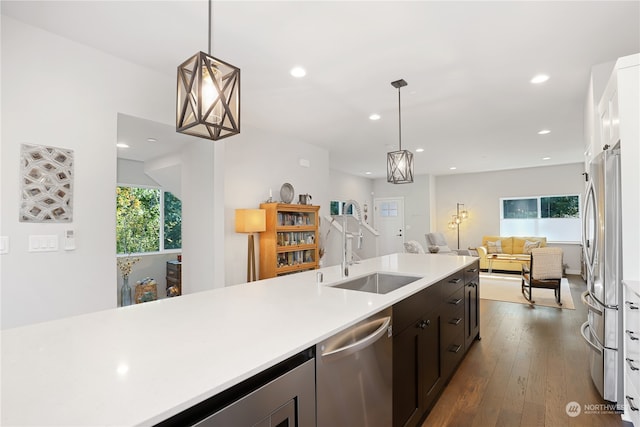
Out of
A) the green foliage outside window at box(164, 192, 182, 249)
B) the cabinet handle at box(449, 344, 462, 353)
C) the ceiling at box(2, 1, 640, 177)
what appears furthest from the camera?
the green foliage outside window at box(164, 192, 182, 249)

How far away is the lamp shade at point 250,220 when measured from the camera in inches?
168

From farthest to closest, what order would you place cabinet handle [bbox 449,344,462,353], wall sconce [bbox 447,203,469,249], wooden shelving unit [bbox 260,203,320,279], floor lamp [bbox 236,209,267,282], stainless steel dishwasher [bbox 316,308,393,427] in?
1. wall sconce [bbox 447,203,469,249]
2. wooden shelving unit [bbox 260,203,320,279]
3. floor lamp [bbox 236,209,267,282]
4. cabinet handle [bbox 449,344,462,353]
5. stainless steel dishwasher [bbox 316,308,393,427]

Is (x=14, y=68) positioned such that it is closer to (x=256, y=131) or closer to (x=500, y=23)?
(x=256, y=131)

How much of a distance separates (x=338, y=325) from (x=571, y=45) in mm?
3007

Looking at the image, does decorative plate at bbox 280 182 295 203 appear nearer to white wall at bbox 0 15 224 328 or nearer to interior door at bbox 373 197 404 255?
white wall at bbox 0 15 224 328

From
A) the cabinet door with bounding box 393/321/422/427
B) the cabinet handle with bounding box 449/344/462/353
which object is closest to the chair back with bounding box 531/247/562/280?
the cabinet handle with bounding box 449/344/462/353

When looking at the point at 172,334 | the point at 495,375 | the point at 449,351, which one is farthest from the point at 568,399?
the point at 172,334

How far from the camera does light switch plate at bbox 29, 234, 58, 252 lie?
230cm

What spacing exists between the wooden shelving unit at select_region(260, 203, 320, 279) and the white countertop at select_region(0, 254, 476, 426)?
9.64 ft

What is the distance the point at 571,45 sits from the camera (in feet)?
8.63

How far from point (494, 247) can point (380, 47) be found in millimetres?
7409

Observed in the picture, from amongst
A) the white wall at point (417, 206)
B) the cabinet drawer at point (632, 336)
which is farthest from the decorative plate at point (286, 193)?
the white wall at point (417, 206)

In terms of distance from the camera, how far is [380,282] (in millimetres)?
2506

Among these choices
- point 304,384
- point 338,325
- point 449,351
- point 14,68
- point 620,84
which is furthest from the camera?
point 449,351
